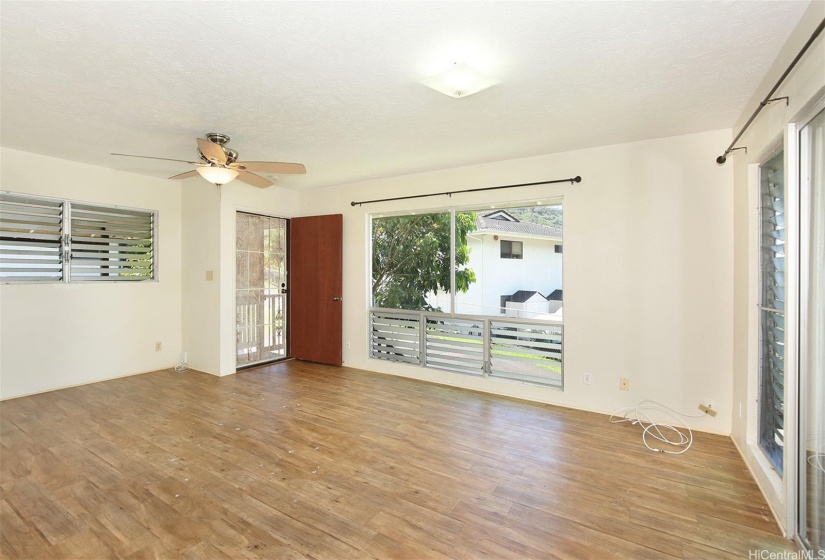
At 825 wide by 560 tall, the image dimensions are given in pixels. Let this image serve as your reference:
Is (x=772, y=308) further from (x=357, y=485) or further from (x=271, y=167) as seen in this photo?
(x=271, y=167)

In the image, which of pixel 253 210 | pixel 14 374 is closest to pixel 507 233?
pixel 253 210

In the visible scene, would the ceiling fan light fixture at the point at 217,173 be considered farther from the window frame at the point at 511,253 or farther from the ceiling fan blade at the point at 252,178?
the window frame at the point at 511,253

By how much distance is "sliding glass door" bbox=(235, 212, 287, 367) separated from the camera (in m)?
5.14

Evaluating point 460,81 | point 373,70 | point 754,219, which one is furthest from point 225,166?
point 754,219

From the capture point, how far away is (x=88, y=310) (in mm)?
4371

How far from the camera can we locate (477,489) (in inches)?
90.3

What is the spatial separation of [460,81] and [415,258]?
9.31ft

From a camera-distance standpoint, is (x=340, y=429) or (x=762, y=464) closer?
(x=762, y=464)

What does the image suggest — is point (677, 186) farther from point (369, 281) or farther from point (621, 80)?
point (369, 281)

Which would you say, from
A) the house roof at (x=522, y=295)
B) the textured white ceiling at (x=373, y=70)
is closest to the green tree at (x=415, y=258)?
the house roof at (x=522, y=295)

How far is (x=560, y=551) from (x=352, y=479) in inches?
49.5

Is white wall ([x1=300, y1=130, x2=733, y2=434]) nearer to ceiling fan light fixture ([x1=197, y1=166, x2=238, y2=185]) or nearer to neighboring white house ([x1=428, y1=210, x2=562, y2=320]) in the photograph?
neighboring white house ([x1=428, y1=210, x2=562, y2=320])

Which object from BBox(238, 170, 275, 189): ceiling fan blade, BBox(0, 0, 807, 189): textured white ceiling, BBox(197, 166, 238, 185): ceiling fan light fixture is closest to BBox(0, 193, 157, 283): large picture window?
BBox(0, 0, 807, 189): textured white ceiling

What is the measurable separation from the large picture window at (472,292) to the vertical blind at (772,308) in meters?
1.56
